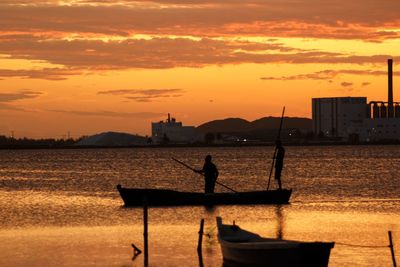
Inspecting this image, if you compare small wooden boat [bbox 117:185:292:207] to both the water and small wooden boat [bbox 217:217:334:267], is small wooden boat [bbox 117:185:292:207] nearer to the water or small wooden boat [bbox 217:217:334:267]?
the water

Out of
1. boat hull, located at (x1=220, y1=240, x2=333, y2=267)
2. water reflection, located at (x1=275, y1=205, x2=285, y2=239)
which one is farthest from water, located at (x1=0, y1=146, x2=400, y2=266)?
boat hull, located at (x1=220, y1=240, x2=333, y2=267)

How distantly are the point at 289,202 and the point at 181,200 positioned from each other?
5.94 m

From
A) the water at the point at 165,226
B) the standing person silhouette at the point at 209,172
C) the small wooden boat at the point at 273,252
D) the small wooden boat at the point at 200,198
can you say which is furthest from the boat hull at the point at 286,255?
the small wooden boat at the point at 200,198

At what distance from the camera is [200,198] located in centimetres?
4178

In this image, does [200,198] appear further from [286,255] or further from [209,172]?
[286,255]

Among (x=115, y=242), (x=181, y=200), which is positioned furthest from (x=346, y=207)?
(x=115, y=242)

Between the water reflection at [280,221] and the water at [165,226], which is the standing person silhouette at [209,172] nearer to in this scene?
the water at [165,226]

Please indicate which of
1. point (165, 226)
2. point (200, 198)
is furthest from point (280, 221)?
point (200, 198)

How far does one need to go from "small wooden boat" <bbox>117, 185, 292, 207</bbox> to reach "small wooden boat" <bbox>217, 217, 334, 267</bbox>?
1745 cm

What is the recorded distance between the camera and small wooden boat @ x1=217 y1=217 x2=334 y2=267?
21.5 metres

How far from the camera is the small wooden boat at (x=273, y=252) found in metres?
21.5

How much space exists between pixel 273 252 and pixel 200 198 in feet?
65.1

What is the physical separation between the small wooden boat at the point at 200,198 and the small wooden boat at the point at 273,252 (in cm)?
1745

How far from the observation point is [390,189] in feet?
194
